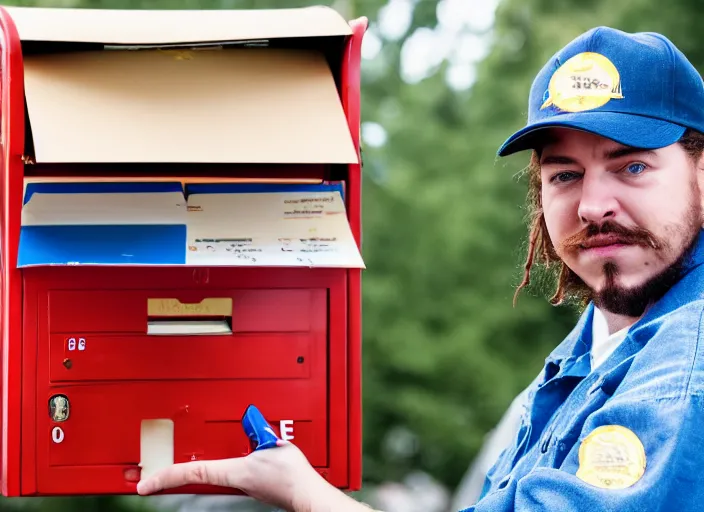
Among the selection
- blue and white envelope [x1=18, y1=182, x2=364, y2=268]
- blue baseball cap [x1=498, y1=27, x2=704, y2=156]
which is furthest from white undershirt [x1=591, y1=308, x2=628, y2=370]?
blue and white envelope [x1=18, y1=182, x2=364, y2=268]

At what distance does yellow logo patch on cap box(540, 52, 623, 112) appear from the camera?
1542 millimetres

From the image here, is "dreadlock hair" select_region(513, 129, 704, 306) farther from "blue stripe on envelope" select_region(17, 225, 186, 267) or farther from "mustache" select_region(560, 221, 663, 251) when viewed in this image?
"blue stripe on envelope" select_region(17, 225, 186, 267)

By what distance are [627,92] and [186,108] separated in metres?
0.76

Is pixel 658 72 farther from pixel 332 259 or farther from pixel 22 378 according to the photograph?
pixel 22 378

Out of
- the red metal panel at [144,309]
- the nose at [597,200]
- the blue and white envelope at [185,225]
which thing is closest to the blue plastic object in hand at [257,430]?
the red metal panel at [144,309]

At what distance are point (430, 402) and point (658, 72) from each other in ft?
16.9

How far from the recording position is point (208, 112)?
171 centimetres

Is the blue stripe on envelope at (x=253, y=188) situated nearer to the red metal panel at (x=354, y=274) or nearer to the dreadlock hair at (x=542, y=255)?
the red metal panel at (x=354, y=274)

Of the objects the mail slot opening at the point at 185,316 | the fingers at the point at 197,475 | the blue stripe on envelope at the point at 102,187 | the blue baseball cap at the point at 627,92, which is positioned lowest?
the fingers at the point at 197,475

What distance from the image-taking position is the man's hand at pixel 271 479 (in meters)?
1.50

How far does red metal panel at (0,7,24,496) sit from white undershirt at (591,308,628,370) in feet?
3.30

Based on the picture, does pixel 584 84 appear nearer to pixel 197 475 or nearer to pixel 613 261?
pixel 613 261

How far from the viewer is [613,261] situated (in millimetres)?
1520

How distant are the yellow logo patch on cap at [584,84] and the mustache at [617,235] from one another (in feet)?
0.64
